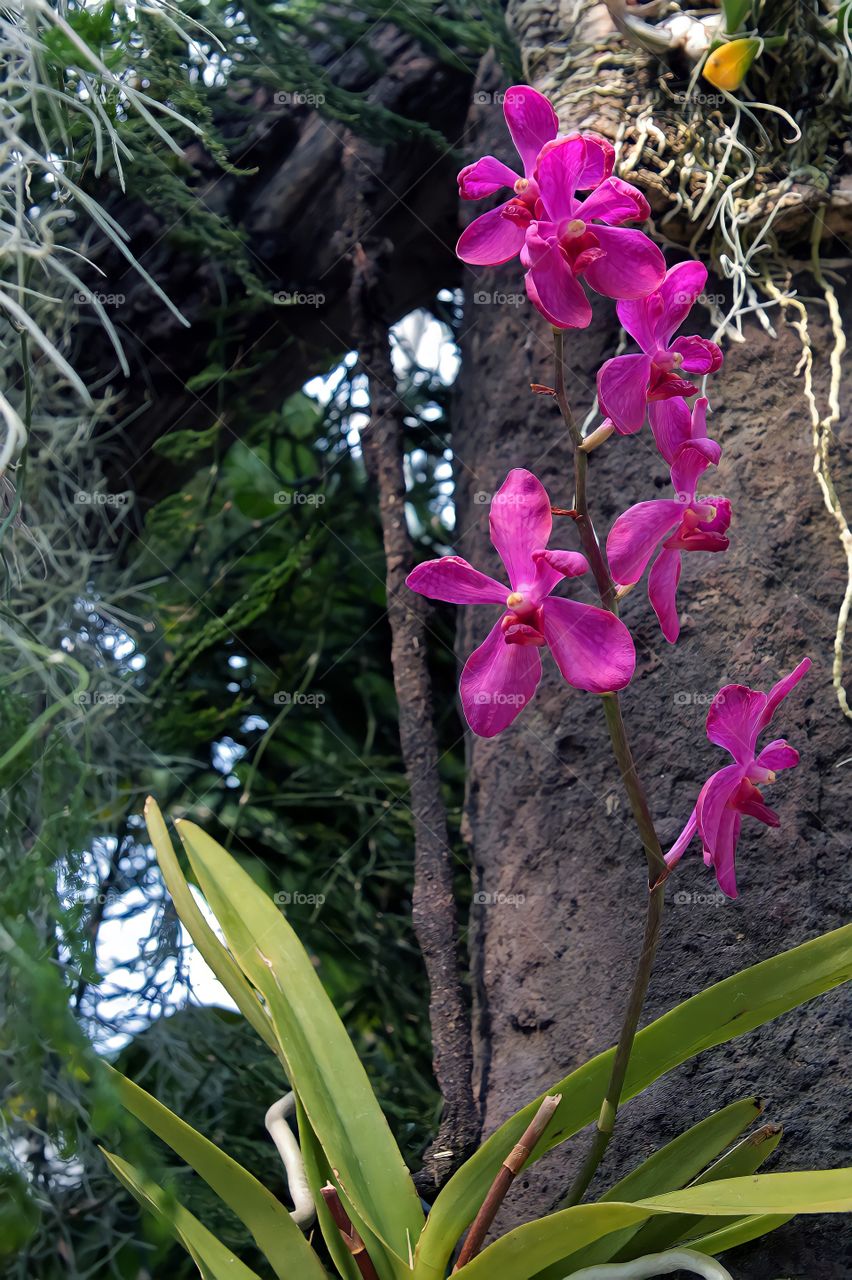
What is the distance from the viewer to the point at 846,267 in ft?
3.46

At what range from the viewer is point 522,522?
1.99 feet

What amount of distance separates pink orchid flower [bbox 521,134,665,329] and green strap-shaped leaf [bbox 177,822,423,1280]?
1.83 ft

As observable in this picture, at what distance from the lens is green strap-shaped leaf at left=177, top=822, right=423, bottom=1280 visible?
737 millimetres

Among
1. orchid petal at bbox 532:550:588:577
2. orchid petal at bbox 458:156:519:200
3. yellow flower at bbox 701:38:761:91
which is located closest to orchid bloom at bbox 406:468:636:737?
orchid petal at bbox 532:550:588:577

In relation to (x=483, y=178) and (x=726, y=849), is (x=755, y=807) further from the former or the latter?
(x=483, y=178)

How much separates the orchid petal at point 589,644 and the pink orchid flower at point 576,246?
0.18 m

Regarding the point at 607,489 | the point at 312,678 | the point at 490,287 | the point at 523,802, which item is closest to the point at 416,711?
the point at 523,802

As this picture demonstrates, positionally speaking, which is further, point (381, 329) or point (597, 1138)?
point (381, 329)

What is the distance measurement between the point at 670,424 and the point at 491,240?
0.58ft

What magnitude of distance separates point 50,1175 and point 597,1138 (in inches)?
26.6

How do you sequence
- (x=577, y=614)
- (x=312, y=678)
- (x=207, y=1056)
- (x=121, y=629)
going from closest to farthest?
1. (x=577, y=614)
2. (x=207, y=1056)
3. (x=121, y=629)
4. (x=312, y=678)

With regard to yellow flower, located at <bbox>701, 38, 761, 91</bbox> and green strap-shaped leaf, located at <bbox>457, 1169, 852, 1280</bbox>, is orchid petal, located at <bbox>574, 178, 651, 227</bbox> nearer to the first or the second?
yellow flower, located at <bbox>701, 38, 761, 91</bbox>

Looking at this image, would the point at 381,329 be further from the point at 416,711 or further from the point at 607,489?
the point at 416,711

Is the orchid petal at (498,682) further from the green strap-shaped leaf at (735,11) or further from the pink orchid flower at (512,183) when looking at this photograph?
the green strap-shaped leaf at (735,11)
